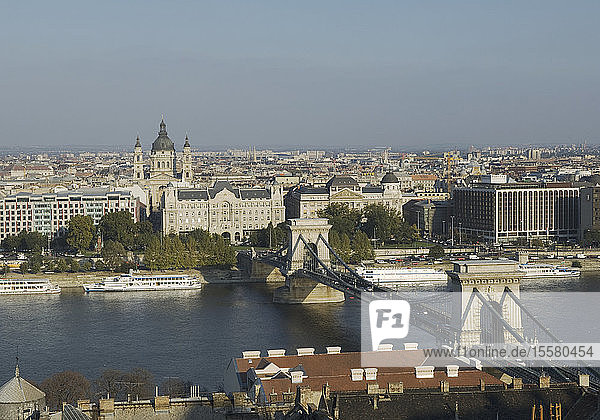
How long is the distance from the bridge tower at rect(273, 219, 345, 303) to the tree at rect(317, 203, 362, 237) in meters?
6.20

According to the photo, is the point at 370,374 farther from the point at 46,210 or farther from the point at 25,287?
the point at 46,210

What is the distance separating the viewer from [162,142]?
4081 cm

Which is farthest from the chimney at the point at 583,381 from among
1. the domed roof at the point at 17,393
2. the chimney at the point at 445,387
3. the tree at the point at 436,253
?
the tree at the point at 436,253

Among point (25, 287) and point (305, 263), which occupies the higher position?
point (305, 263)

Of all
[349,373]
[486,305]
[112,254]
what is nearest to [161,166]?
[112,254]

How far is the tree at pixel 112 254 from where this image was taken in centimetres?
2377

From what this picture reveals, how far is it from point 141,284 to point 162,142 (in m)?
19.3

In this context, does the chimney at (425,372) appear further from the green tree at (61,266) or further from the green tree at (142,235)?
the green tree at (142,235)

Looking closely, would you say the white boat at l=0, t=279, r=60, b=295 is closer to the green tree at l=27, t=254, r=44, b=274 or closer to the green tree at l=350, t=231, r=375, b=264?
the green tree at l=27, t=254, r=44, b=274

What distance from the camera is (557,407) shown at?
6.56 m

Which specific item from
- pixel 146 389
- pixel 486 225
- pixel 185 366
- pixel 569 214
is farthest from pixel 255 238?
pixel 146 389

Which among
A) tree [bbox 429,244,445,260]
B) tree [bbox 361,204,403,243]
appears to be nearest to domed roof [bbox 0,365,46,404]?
tree [bbox 429,244,445,260]

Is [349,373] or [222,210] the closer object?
[349,373]

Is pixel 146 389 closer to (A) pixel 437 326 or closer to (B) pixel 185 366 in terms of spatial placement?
(B) pixel 185 366
